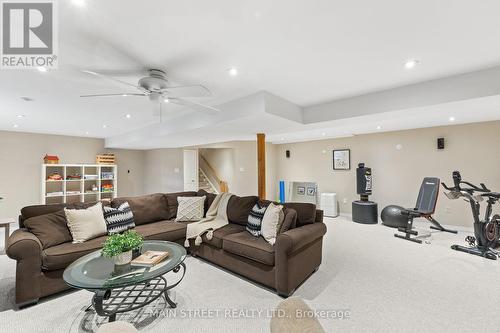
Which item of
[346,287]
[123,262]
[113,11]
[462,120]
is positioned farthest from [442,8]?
[462,120]

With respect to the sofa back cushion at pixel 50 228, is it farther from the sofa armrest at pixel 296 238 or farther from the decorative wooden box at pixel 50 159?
the decorative wooden box at pixel 50 159

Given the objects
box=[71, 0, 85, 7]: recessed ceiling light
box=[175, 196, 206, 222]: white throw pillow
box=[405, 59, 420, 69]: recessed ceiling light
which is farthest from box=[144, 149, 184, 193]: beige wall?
box=[405, 59, 420, 69]: recessed ceiling light

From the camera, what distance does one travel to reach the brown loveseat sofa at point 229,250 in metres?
2.12

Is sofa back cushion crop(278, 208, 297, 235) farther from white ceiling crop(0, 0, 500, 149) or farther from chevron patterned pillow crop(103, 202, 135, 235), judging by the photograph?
chevron patterned pillow crop(103, 202, 135, 235)

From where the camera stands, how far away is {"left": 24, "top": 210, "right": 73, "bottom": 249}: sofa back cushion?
243 cm

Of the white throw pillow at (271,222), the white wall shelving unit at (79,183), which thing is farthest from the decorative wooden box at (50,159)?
the white throw pillow at (271,222)

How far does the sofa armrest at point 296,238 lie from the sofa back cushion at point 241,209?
95 cm

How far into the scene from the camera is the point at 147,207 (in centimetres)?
362

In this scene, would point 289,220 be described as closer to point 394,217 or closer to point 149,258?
point 149,258

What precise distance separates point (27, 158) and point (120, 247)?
6.06m

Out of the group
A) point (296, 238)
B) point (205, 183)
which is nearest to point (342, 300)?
point (296, 238)

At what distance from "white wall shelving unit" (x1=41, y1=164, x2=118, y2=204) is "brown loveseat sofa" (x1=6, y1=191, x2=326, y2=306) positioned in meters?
3.35

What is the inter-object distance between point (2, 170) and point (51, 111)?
3.10m

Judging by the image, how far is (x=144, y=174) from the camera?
26.4ft
